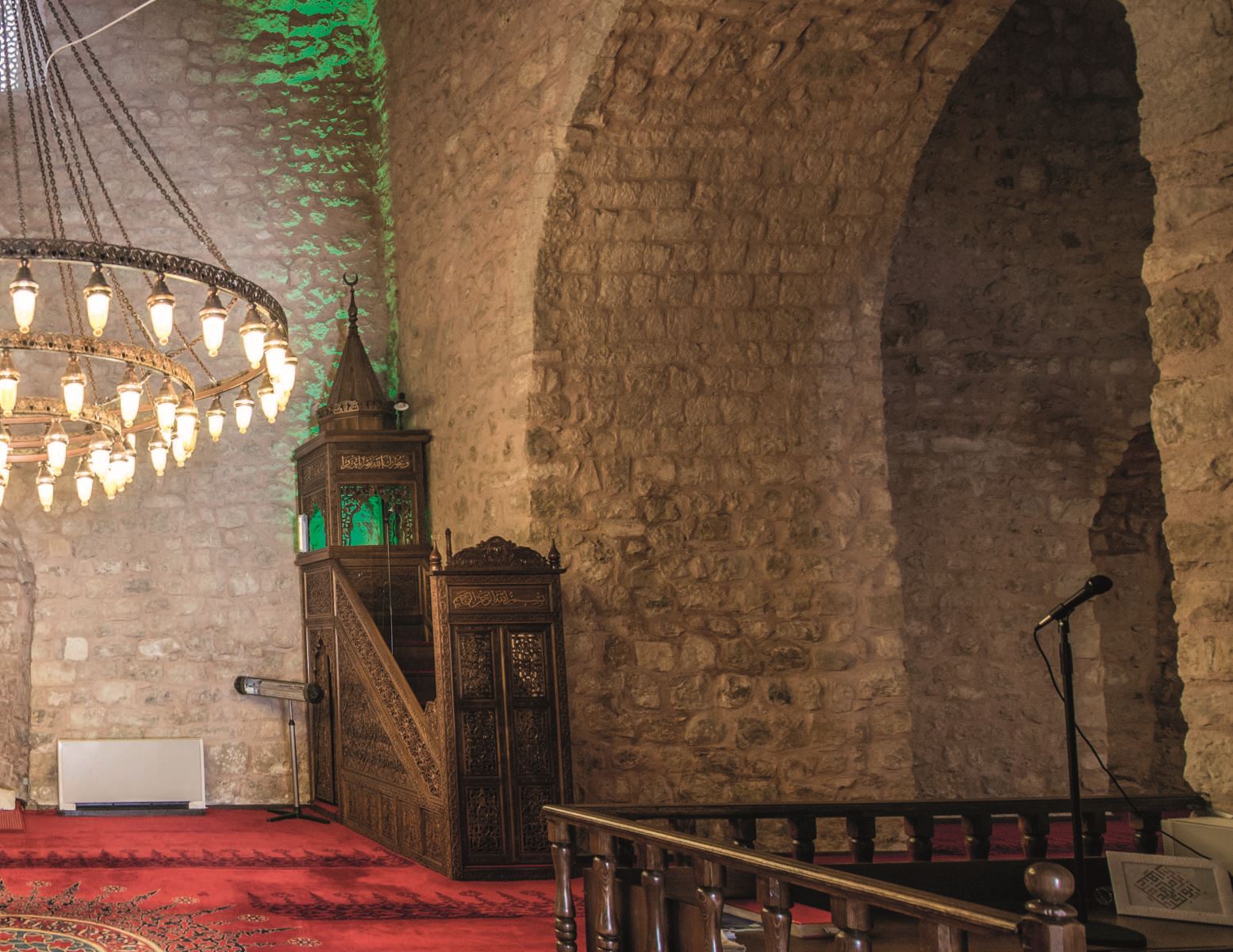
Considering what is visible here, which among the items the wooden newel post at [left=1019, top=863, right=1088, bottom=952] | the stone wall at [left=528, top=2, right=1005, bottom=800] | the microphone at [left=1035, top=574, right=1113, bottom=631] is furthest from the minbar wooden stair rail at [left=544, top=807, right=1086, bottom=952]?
the stone wall at [left=528, top=2, right=1005, bottom=800]

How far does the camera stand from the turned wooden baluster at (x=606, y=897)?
122 inches

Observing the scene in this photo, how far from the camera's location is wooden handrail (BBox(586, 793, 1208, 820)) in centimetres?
325

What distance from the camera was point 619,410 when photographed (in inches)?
242

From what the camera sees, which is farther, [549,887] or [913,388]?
[913,388]

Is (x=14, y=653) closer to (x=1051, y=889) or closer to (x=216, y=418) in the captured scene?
(x=216, y=418)

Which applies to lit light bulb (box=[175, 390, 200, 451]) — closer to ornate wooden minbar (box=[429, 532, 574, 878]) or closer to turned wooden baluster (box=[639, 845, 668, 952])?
ornate wooden minbar (box=[429, 532, 574, 878])

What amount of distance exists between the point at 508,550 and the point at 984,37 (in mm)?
2961

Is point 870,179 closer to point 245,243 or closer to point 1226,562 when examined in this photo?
point 1226,562

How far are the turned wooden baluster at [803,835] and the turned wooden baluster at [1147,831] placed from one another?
798 mm

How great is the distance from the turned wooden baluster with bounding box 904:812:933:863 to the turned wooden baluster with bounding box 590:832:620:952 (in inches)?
32.0

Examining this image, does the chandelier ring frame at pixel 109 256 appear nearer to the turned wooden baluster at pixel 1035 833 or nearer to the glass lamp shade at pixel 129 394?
the glass lamp shade at pixel 129 394

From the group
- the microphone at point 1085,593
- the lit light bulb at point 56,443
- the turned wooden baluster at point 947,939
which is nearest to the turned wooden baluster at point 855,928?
the turned wooden baluster at point 947,939

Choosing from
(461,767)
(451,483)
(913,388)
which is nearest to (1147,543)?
(913,388)

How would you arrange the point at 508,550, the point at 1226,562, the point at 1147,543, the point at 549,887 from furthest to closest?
the point at 1147,543
the point at 508,550
the point at 549,887
the point at 1226,562
